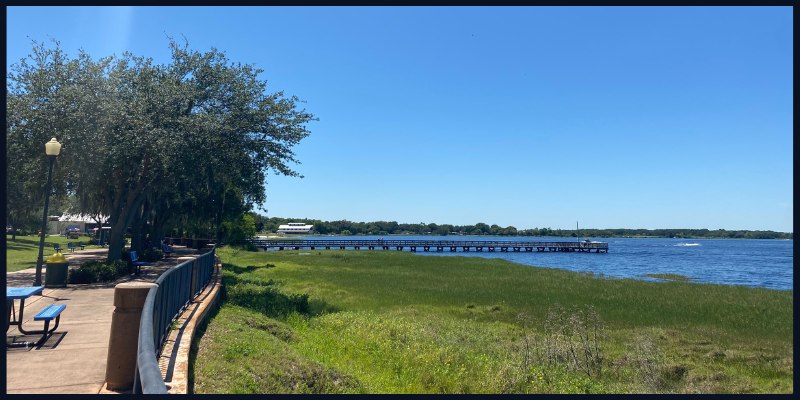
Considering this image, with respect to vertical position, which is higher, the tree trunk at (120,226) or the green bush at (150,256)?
the tree trunk at (120,226)

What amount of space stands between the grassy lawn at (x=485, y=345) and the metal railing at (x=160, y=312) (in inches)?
31.0

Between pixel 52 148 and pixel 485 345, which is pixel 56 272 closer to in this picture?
pixel 52 148

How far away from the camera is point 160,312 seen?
7.94 meters

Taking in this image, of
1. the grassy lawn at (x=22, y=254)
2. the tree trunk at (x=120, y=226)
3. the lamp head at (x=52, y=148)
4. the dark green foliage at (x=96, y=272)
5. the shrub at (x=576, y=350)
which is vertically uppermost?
the lamp head at (x=52, y=148)

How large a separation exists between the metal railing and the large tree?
568cm

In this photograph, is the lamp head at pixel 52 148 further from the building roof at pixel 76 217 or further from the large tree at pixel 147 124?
the building roof at pixel 76 217

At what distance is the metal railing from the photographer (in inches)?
125

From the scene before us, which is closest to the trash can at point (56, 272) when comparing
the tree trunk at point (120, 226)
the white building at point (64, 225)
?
the tree trunk at point (120, 226)

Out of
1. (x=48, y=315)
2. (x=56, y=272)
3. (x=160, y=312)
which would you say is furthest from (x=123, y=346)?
(x=56, y=272)

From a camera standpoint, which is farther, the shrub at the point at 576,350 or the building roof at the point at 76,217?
the building roof at the point at 76,217

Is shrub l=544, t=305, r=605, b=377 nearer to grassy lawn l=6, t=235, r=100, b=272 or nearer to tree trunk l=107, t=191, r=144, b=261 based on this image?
tree trunk l=107, t=191, r=144, b=261

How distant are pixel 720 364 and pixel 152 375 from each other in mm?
14741

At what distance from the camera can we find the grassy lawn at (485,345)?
383 inches

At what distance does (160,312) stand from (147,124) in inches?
545
